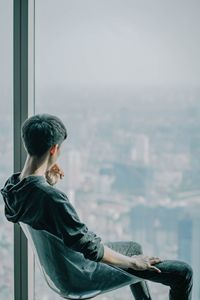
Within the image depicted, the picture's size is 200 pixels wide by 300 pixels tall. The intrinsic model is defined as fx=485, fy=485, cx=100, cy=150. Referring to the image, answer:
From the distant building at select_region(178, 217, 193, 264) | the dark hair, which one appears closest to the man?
the dark hair

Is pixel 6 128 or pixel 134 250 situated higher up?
pixel 6 128

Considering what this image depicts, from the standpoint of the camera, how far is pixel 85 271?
1.52 meters

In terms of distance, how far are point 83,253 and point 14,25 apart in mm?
970

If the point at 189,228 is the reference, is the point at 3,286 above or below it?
below

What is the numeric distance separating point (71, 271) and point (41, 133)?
1.43 feet

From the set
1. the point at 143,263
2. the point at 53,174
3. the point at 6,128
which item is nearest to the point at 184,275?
the point at 143,263

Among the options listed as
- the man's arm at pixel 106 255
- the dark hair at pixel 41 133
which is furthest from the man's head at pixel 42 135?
the man's arm at pixel 106 255

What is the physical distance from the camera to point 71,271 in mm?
1503

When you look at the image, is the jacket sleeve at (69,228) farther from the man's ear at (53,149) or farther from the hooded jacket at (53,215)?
the man's ear at (53,149)

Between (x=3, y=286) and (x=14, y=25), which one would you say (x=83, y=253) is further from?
(x=14, y=25)

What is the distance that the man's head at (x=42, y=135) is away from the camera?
1.47 m

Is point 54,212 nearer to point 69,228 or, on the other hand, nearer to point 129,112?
point 69,228

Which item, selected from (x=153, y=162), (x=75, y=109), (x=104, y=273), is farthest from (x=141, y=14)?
Result: (x=104, y=273)

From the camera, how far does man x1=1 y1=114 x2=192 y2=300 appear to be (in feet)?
4.66
